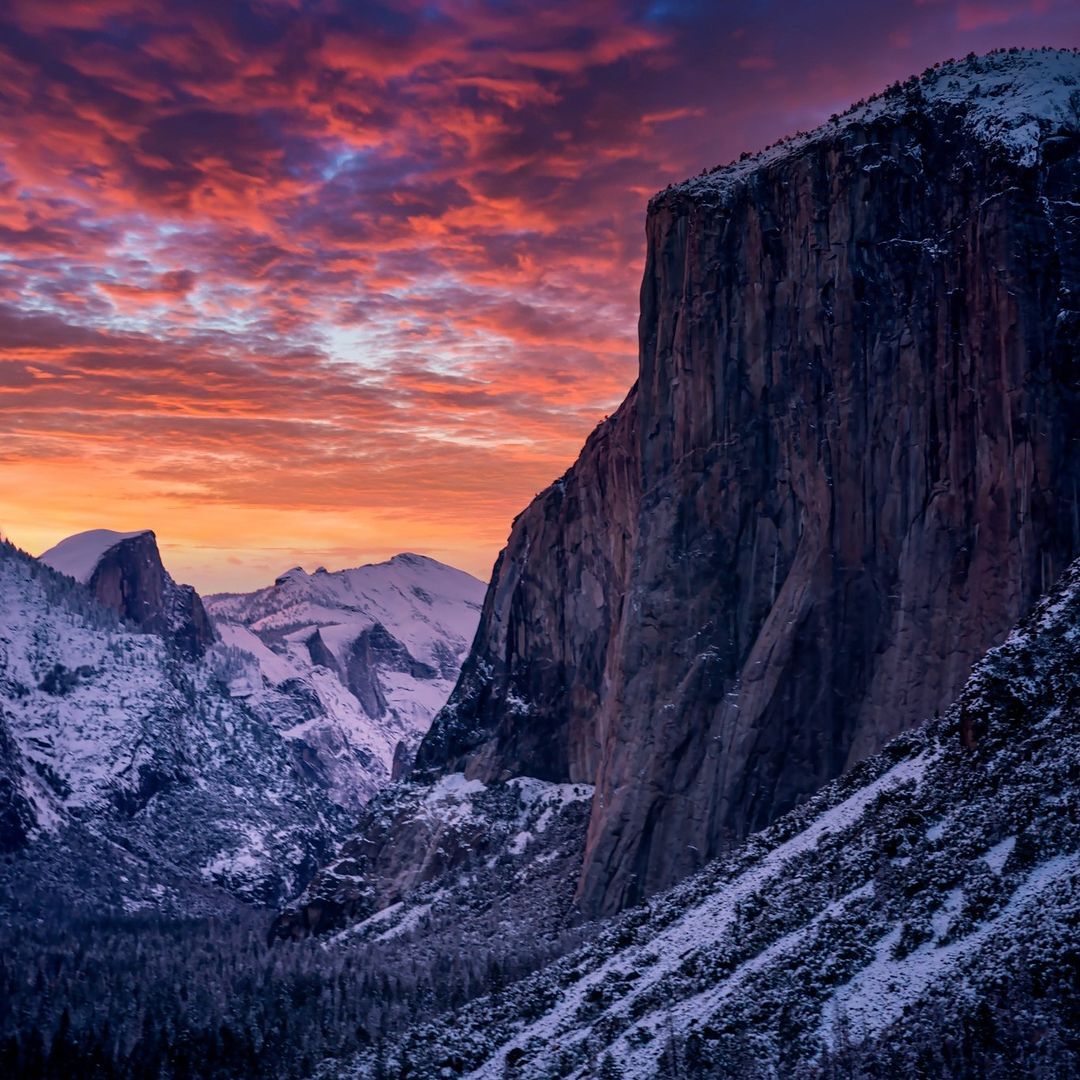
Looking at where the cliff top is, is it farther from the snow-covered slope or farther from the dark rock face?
the snow-covered slope

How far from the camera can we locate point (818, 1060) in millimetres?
95250

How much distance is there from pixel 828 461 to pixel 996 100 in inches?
1598

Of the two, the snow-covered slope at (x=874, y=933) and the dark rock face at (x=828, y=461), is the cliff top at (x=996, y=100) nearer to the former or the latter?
the dark rock face at (x=828, y=461)

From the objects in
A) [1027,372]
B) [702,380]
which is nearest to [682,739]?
[702,380]

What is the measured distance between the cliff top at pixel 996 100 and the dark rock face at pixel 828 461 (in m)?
1.25

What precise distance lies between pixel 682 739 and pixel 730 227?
2278 inches

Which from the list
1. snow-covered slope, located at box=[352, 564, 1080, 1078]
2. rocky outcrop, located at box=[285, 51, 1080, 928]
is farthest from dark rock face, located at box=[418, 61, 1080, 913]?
snow-covered slope, located at box=[352, 564, 1080, 1078]

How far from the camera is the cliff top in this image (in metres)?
153

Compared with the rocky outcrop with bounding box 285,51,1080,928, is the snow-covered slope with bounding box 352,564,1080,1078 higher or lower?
lower

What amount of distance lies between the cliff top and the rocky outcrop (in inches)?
16.0

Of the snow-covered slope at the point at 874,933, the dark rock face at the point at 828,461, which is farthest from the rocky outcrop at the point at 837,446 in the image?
the snow-covered slope at the point at 874,933

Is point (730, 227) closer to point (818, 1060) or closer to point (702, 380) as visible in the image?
point (702, 380)

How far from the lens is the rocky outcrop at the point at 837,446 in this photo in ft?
477

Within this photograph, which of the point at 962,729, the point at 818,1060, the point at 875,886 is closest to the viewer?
the point at 818,1060
